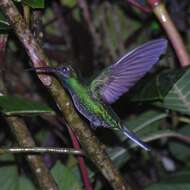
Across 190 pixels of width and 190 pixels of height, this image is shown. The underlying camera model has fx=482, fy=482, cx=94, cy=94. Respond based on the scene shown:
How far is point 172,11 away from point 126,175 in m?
0.79

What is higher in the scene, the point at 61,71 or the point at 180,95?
the point at 61,71

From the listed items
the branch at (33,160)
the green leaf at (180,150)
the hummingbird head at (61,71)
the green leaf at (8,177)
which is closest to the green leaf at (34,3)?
the hummingbird head at (61,71)

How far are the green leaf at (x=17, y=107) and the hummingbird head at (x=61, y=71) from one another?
0.60ft

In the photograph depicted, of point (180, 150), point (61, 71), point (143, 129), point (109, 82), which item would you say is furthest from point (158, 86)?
point (180, 150)

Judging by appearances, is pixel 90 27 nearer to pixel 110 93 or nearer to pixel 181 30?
pixel 181 30

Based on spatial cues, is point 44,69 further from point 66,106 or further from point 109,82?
point 109,82

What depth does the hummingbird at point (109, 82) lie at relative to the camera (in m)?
1.09

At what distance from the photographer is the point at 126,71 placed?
1.17m

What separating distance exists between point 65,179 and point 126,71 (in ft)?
1.53

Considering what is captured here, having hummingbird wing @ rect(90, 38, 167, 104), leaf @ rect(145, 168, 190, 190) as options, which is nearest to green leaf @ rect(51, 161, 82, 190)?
leaf @ rect(145, 168, 190, 190)

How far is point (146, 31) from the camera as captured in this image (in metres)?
2.28

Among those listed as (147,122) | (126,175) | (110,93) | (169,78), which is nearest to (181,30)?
(147,122)

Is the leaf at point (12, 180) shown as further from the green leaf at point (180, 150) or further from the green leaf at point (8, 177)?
the green leaf at point (180, 150)

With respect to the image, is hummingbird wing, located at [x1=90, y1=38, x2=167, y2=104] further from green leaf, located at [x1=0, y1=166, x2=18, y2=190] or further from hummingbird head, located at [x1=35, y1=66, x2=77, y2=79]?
green leaf, located at [x1=0, y1=166, x2=18, y2=190]
